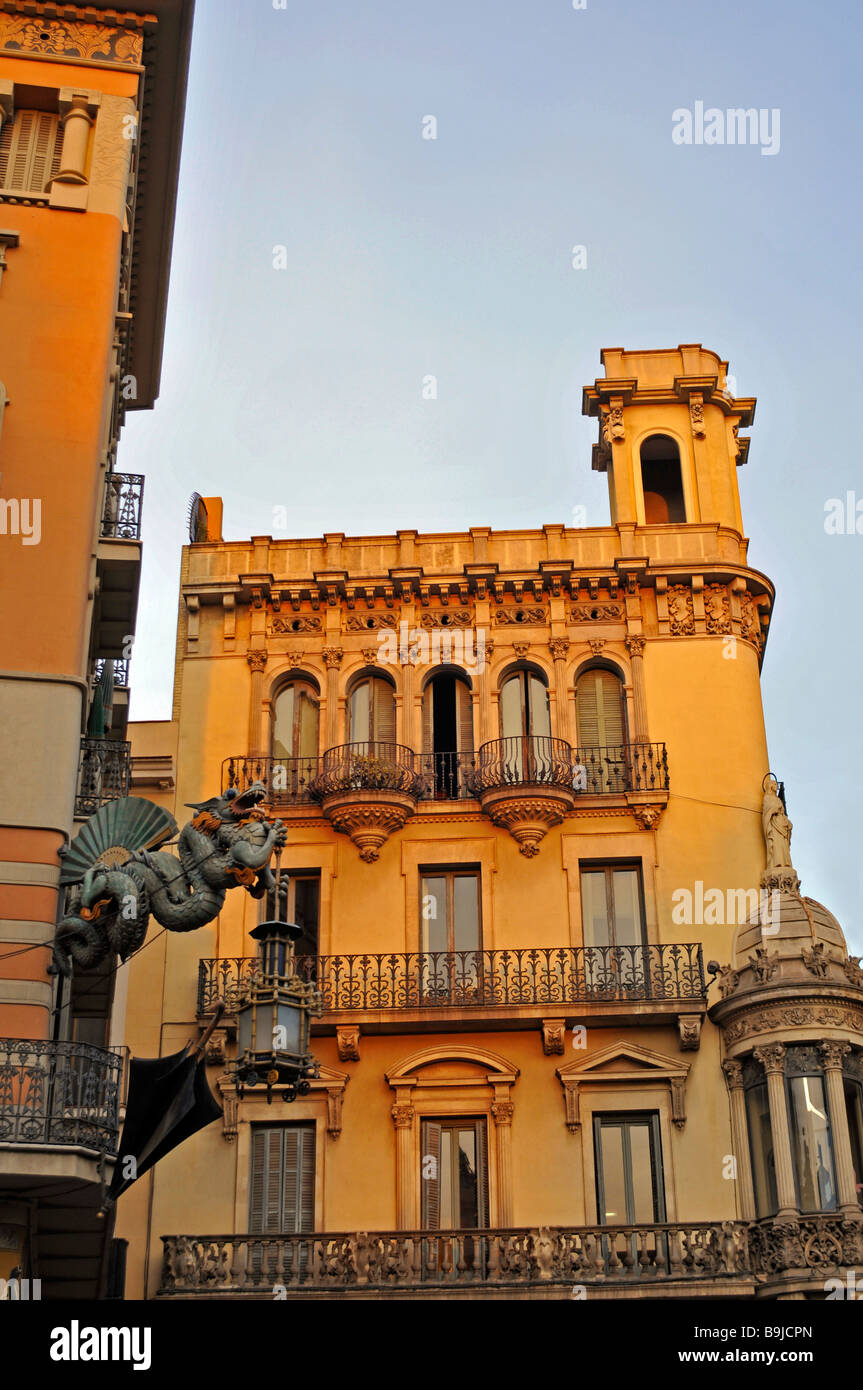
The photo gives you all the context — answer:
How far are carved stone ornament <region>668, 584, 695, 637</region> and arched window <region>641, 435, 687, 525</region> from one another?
101 inches

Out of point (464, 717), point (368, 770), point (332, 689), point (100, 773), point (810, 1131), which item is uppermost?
point (332, 689)

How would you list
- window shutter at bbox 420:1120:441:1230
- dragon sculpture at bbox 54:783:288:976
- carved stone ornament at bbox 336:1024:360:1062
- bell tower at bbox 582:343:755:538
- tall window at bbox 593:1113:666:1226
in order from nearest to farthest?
dragon sculpture at bbox 54:783:288:976, tall window at bbox 593:1113:666:1226, window shutter at bbox 420:1120:441:1230, carved stone ornament at bbox 336:1024:360:1062, bell tower at bbox 582:343:755:538

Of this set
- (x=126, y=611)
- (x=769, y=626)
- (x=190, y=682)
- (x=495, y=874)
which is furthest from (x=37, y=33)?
(x=769, y=626)

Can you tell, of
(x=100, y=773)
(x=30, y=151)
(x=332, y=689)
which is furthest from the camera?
(x=332, y=689)

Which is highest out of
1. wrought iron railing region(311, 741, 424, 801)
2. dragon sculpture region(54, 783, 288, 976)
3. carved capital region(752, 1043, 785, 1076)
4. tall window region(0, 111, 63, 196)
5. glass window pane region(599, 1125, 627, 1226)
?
tall window region(0, 111, 63, 196)

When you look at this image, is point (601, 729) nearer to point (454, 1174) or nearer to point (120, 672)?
point (454, 1174)

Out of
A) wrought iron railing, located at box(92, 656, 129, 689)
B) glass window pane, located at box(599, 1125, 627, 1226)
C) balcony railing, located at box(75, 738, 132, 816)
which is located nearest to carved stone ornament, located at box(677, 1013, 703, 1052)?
glass window pane, located at box(599, 1125, 627, 1226)

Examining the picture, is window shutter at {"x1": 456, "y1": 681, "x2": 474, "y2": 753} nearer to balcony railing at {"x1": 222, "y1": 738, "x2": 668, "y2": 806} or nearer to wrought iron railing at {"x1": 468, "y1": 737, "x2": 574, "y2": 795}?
balcony railing at {"x1": 222, "y1": 738, "x2": 668, "y2": 806}

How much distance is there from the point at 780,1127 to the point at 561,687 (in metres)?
8.35

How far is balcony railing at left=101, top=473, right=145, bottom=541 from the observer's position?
858 inches

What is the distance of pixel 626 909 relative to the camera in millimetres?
27438

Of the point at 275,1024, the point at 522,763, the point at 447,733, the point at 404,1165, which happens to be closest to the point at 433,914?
the point at 522,763

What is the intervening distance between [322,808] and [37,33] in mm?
12796
